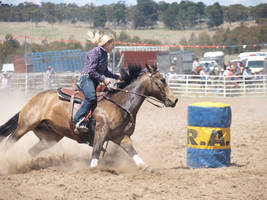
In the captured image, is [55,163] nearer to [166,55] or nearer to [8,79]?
[8,79]

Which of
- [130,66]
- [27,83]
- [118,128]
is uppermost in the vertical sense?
[130,66]

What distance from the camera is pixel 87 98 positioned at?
626cm

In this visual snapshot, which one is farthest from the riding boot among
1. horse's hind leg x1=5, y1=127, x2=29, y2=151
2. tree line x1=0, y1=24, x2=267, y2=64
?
tree line x1=0, y1=24, x2=267, y2=64

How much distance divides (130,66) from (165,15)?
56.1 metres

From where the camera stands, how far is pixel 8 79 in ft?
69.7

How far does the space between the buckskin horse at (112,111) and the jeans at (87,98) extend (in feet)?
0.48

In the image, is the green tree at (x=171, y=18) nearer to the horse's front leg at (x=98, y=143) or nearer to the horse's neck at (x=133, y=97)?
the horse's neck at (x=133, y=97)

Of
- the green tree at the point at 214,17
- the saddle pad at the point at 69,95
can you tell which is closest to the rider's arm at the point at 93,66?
the saddle pad at the point at 69,95

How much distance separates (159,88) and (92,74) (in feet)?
3.79

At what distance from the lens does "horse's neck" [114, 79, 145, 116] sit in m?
6.55

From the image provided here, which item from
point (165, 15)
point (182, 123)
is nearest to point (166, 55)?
point (182, 123)

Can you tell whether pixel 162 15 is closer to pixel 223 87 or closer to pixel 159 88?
pixel 223 87

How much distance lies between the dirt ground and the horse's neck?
1.00 metres

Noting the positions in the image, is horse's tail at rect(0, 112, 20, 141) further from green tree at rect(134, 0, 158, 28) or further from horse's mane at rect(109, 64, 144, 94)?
green tree at rect(134, 0, 158, 28)
